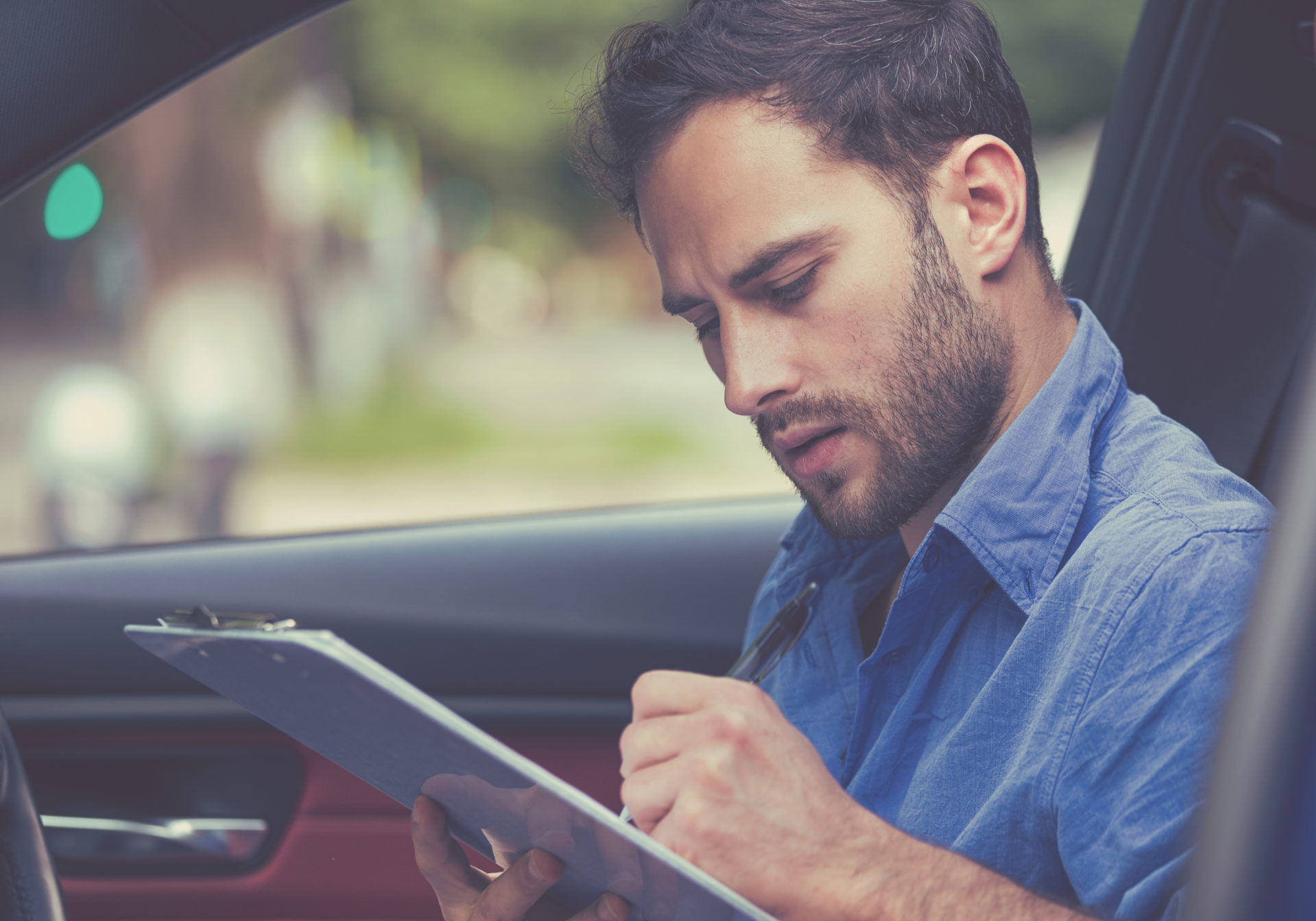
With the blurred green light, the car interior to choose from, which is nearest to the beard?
the car interior

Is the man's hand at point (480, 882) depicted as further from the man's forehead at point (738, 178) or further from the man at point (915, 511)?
the man's forehead at point (738, 178)

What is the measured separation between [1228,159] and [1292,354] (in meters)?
0.30

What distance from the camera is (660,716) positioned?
106cm

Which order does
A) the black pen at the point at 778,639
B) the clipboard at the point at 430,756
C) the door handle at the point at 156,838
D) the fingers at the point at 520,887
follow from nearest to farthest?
the clipboard at the point at 430,756 < the fingers at the point at 520,887 < the black pen at the point at 778,639 < the door handle at the point at 156,838

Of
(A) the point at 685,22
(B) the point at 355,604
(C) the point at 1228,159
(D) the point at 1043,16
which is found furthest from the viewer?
(D) the point at 1043,16

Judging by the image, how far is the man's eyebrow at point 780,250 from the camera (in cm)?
131

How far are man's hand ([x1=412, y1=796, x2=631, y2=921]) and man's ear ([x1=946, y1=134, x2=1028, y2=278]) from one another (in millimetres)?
744

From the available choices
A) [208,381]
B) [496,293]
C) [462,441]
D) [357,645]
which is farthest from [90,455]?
[496,293]

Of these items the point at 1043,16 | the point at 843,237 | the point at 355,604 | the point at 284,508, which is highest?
the point at 1043,16

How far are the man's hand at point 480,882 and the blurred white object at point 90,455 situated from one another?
5.48 metres

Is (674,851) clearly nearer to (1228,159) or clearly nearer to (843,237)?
(843,237)

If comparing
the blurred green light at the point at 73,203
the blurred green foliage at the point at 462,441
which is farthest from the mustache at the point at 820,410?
the blurred green foliage at the point at 462,441

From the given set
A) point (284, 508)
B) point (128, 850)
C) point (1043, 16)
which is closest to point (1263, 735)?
point (128, 850)

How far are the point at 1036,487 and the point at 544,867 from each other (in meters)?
0.57
